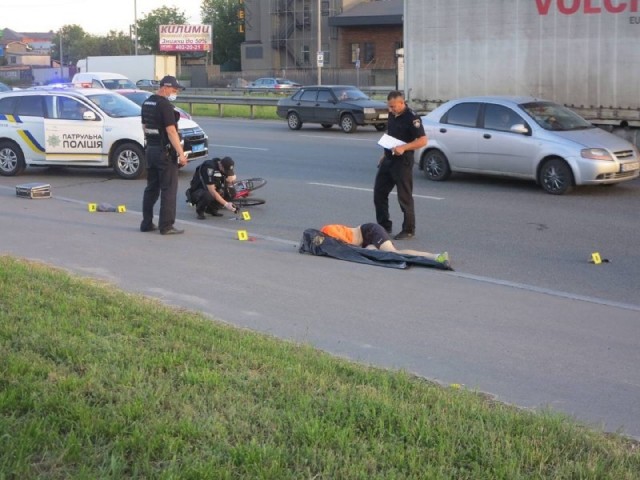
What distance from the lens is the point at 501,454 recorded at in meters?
4.38

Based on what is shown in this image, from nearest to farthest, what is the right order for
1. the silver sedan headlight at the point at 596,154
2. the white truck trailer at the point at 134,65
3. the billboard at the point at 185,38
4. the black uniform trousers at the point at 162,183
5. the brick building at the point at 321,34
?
1. the black uniform trousers at the point at 162,183
2. the silver sedan headlight at the point at 596,154
3. the white truck trailer at the point at 134,65
4. the brick building at the point at 321,34
5. the billboard at the point at 185,38

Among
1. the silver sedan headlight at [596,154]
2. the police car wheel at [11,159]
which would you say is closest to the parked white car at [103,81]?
the police car wheel at [11,159]

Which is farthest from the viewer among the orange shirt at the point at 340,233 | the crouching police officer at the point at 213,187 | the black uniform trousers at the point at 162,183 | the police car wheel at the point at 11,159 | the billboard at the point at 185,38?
the billboard at the point at 185,38

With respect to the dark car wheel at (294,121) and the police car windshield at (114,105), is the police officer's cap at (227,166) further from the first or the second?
the dark car wheel at (294,121)

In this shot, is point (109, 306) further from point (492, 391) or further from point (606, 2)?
point (606, 2)

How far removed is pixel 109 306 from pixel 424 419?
336cm

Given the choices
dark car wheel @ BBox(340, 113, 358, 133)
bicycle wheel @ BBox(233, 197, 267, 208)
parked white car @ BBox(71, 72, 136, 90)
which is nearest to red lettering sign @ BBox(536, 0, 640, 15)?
bicycle wheel @ BBox(233, 197, 267, 208)

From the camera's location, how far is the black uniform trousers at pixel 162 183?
11.6 meters

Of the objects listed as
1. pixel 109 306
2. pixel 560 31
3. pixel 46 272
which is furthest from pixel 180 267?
pixel 560 31

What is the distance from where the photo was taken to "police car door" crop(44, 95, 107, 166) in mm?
17938

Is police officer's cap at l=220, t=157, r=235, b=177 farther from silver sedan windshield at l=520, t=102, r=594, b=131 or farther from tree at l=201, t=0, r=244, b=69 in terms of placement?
tree at l=201, t=0, r=244, b=69

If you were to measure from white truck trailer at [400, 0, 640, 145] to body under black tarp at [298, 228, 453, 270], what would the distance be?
863cm

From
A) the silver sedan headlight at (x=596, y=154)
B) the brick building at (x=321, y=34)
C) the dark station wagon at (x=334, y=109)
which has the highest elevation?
the brick building at (x=321, y=34)

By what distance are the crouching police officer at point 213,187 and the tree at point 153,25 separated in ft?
307
